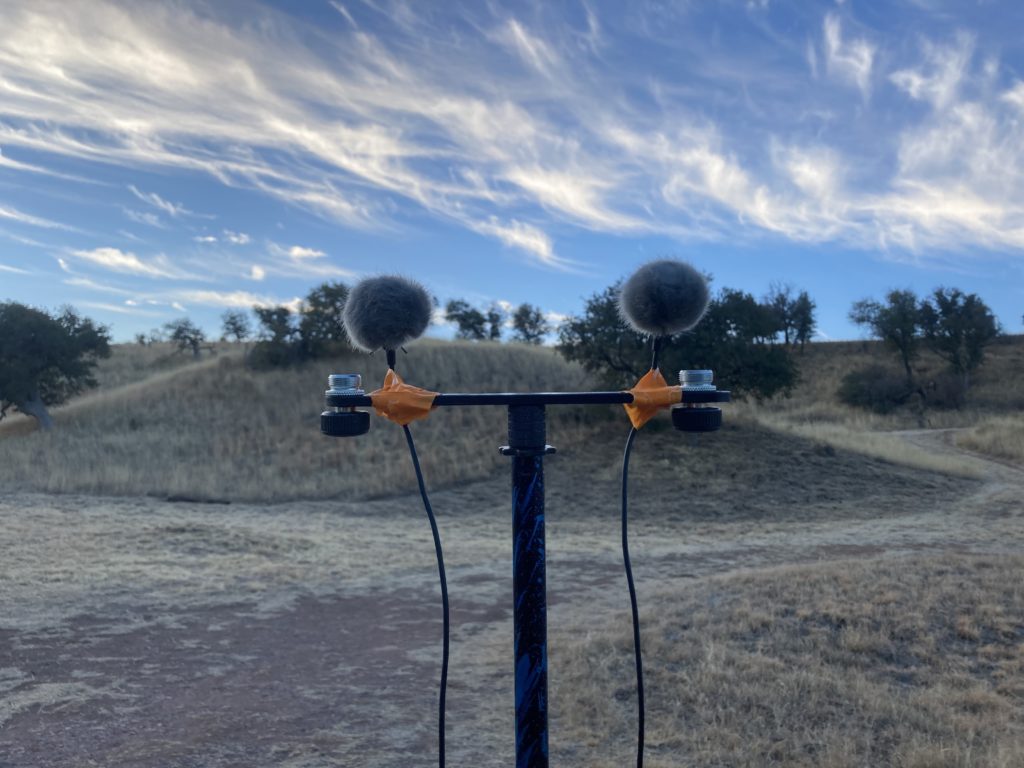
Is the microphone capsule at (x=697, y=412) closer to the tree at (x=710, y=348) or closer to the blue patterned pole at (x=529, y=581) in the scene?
the blue patterned pole at (x=529, y=581)

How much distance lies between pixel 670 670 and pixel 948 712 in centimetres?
160

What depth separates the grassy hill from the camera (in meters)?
17.5

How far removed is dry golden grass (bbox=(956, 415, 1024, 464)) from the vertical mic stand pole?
22434mm

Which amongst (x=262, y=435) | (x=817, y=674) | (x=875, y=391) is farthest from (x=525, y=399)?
(x=875, y=391)

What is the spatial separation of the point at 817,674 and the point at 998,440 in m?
21.0

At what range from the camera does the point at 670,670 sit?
5.33 meters

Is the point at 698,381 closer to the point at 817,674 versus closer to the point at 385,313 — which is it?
the point at 385,313

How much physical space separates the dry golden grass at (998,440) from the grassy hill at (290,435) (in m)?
0.05

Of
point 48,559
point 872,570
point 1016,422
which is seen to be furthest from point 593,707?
point 1016,422

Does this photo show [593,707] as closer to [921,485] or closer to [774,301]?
[921,485]

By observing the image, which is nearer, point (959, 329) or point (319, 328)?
point (319, 328)

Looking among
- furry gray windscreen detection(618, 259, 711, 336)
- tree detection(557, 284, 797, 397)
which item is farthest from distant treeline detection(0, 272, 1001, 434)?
furry gray windscreen detection(618, 259, 711, 336)

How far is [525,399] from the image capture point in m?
1.66

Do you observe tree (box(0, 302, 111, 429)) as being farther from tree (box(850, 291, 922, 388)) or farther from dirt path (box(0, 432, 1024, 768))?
tree (box(850, 291, 922, 388))
